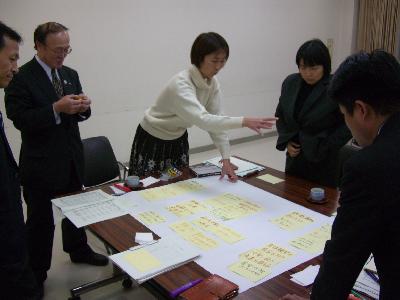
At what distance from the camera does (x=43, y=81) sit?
7.13ft

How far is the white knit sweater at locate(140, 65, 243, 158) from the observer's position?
218cm

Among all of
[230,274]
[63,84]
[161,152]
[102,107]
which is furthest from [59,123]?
[102,107]

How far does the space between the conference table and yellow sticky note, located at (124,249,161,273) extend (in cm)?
5

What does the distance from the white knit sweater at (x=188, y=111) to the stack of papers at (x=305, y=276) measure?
898mm

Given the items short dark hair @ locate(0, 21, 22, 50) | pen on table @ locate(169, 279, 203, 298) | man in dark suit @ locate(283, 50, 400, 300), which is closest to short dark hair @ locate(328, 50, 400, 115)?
man in dark suit @ locate(283, 50, 400, 300)

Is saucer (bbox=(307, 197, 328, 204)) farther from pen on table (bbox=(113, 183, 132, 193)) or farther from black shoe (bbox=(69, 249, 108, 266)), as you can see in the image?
black shoe (bbox=(69, 249, 108, 266))

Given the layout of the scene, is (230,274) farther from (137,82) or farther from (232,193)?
(137,82)

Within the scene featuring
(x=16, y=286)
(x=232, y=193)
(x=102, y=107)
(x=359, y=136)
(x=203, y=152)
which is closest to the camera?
(x=359, y=136)

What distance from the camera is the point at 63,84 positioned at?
2.31 m

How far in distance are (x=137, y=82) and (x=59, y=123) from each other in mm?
2285

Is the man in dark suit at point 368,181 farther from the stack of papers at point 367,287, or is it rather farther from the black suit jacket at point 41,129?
the black suit jacket at point 41,129

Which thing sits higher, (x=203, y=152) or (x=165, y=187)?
(x=165, y=187)

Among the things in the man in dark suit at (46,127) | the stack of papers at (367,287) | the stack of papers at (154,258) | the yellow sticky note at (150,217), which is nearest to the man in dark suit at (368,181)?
the stack of papers at (367,287)

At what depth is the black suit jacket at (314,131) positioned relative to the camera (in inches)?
91.0
